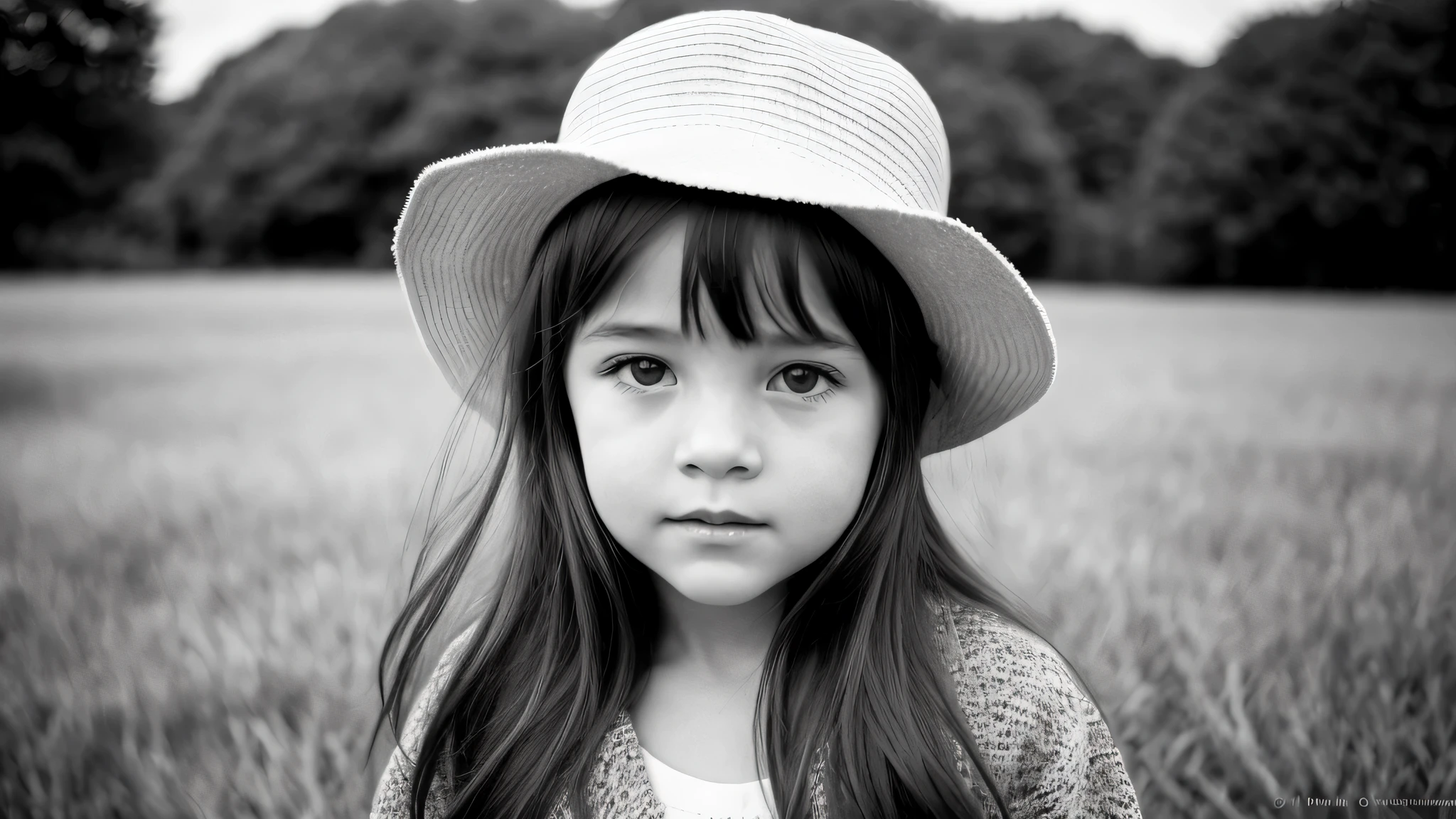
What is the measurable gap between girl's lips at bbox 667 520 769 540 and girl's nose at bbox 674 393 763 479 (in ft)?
0.20

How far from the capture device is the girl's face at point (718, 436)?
101 cm

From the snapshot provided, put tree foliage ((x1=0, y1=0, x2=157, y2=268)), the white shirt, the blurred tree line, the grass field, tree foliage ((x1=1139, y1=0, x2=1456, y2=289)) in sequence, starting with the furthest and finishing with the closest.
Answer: tree foliage ((x1=1139, y1=0, x2=1456, y2=289)) → the blurred tree line → tree foliage ((x1=0, y1=0, x2=157, y2=268)) → the grass field → the white shirt

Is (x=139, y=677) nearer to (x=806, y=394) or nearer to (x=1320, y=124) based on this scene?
(x=806, y=394)

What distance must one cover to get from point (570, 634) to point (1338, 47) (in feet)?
43.5

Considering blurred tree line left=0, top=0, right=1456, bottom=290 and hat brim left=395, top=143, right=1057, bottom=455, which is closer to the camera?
hat brim left=395, top=143, right=1057, bottom=455

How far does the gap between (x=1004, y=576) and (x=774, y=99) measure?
160 centimetres

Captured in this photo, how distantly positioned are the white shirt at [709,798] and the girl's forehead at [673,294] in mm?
529

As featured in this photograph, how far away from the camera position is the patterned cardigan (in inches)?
44.4

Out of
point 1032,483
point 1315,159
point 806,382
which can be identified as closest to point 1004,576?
point 1032,483

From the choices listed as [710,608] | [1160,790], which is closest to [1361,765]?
[1160,790]

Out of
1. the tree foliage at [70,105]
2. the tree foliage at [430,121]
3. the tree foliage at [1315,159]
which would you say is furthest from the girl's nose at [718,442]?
the tree foliage at [430,121]

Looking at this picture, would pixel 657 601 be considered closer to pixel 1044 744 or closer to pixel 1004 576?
pixel 1044 744

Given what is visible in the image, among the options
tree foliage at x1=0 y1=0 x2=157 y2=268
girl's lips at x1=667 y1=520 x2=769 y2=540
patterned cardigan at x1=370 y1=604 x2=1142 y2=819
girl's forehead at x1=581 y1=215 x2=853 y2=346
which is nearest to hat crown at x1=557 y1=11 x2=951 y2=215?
girl's forehead at x1=581 y1=215 x2=853 y2=346

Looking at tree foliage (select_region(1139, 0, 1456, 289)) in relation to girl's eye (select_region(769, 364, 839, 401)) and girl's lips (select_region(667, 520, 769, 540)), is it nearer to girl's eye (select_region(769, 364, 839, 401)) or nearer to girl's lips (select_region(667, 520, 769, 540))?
girl's eye (select_region(769, 364, 839, 401))
